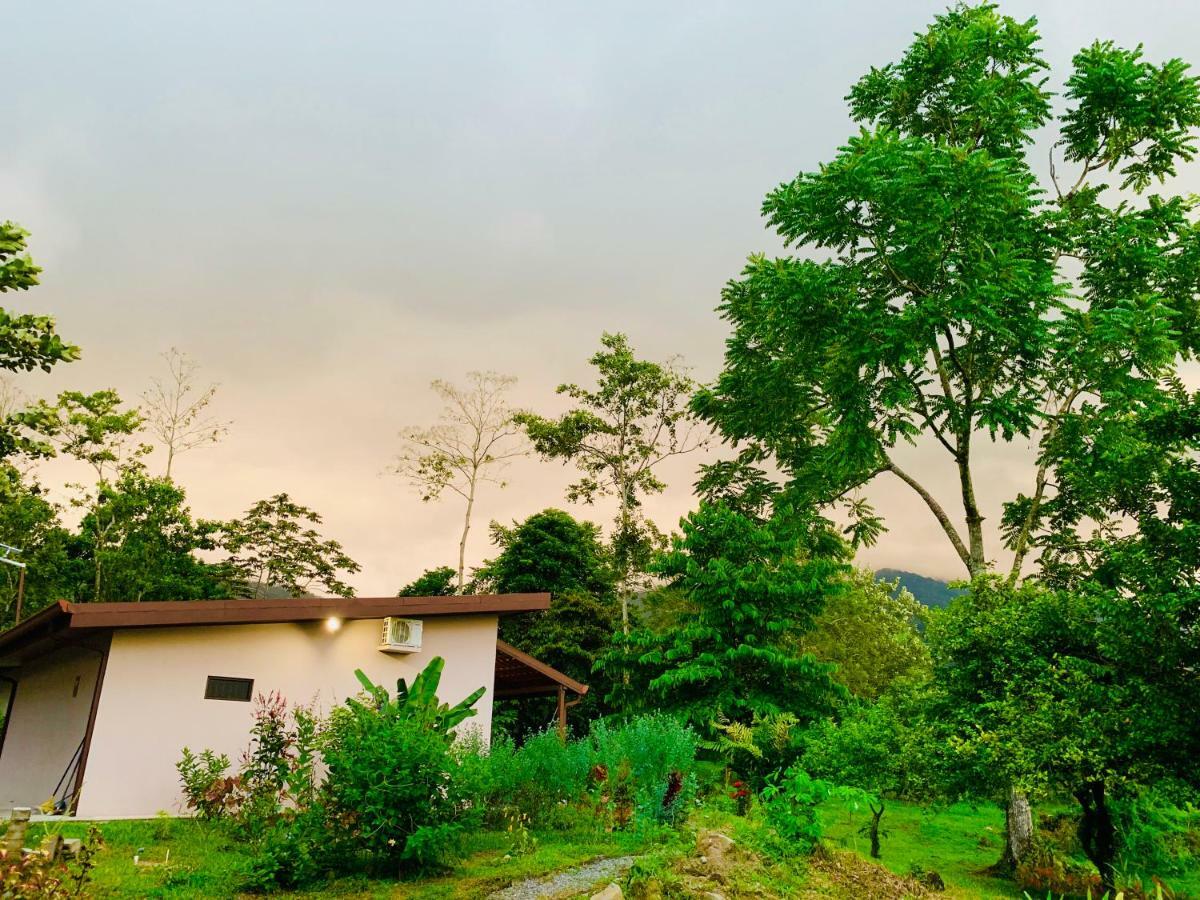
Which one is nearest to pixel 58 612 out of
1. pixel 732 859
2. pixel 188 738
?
pixel 188 738

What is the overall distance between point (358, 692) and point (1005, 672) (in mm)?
10912

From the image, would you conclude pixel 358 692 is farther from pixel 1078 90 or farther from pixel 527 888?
pixel 1078 90

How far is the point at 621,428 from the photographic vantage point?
32.6 metres

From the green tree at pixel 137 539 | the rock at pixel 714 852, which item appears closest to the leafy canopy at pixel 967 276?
the rock at pixel 714 852

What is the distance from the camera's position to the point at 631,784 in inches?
442

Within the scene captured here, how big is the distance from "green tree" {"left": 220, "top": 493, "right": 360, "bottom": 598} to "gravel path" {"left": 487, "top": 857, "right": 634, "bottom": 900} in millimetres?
36121

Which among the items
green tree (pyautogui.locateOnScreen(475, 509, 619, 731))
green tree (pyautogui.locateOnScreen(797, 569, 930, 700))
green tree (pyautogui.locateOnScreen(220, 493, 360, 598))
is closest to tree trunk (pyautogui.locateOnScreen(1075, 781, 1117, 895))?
green tree (pyautogui.locateOnScreen(797, 569, 930, 700))

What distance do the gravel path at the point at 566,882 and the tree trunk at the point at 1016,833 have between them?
10.7 meters

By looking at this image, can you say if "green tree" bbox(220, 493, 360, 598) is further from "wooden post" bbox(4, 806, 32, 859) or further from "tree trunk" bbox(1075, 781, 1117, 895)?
"wooden post" bbox(4, 806, 32, 859)

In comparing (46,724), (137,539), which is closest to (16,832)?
(46,724)

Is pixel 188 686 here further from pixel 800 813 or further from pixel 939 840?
pixel 939 840

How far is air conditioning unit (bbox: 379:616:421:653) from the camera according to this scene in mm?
13789

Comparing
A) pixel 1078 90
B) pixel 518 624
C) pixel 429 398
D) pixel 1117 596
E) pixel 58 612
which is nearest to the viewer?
pixel 1117 596

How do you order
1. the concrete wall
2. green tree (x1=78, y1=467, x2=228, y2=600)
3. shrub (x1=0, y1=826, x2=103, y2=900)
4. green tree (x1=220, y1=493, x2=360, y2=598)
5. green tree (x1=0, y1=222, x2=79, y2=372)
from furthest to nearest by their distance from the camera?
green tree (x1=220, y1=493, x2=360, y2=598) → green tree (x1=78, y1=467, x2=228, y2=600) → the concrete wall → green tree (x1=0, y1=222, x2=79, y2=372) → shrub (x1=0, y1=826, x2=103, y2=900)
